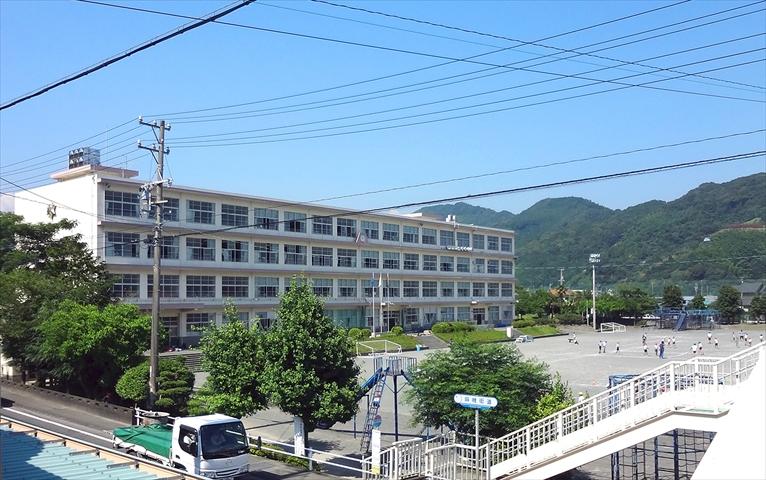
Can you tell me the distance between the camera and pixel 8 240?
4262 cm

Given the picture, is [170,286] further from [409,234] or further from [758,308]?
[758,308]

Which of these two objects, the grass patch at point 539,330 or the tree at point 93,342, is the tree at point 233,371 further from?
the grass patch at point 539,330

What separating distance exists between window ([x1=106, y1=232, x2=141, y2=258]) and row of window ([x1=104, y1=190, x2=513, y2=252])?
145 cm

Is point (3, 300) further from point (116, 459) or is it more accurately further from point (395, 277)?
point (395, 277)

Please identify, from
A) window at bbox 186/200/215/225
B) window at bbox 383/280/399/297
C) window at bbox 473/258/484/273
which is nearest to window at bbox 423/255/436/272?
window at bbox 383/280/399/297

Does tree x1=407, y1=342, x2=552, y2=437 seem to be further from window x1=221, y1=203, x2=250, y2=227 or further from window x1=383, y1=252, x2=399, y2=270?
window x1=383, y1=252, x2=399, y2=270

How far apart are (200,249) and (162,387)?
88.1ft

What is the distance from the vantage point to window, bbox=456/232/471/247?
276 feet

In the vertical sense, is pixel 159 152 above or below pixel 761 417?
above

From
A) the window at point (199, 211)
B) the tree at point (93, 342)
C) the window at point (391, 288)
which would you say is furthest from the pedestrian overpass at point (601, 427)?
the window at point (391, 288)

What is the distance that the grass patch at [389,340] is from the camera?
59.9 meters

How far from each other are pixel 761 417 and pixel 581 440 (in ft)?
25.1

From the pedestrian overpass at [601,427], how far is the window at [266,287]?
42.1m

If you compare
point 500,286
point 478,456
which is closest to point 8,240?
point 478,456
